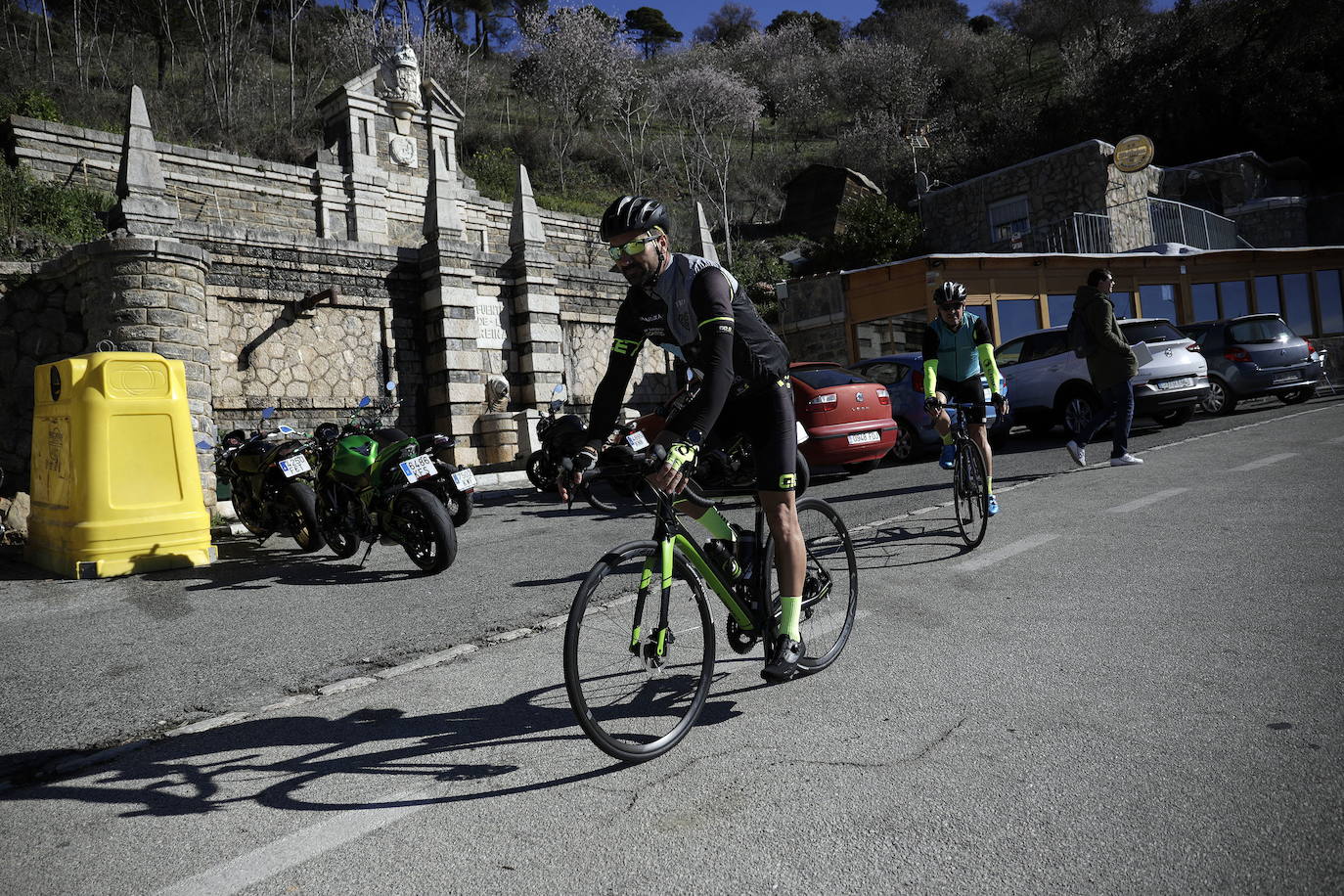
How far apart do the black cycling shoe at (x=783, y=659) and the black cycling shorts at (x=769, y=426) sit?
616mm

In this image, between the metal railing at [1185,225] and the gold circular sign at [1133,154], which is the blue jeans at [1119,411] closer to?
the metal railing at [1185,225]

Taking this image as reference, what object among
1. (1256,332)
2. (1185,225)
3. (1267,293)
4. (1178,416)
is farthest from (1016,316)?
(1185,225)

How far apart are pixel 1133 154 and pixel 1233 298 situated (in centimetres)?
576

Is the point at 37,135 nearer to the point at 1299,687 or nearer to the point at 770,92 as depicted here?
the point at 1299,687

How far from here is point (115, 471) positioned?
7.09m

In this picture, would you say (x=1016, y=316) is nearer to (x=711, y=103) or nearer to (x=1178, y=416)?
(x=1178, y=416)

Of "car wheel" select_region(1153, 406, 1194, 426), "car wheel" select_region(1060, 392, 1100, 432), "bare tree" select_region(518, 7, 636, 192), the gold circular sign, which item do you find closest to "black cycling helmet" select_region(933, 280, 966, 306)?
"car wheel" select_region(1060, 392, 1100, 432)

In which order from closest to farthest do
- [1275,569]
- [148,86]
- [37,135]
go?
[1275,569], [37,135], [148,86]

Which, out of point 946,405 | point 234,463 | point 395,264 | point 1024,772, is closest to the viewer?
point 1024,772

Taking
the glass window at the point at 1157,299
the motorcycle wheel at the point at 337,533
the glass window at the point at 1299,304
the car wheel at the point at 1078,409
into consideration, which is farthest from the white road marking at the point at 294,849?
the glass window at the point at 1299,304

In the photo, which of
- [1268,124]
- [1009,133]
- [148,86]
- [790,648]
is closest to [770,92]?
[1009,133]

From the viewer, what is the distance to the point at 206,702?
3873 millimetres

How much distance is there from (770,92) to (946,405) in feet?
211

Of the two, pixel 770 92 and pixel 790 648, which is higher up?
pixel 770 92
